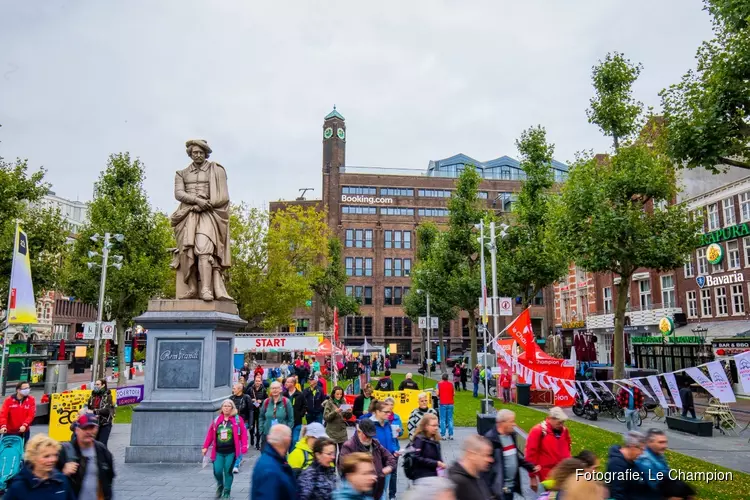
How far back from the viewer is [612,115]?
23.8 metres

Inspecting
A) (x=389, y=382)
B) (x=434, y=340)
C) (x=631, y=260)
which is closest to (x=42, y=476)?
(x=389, y=382)

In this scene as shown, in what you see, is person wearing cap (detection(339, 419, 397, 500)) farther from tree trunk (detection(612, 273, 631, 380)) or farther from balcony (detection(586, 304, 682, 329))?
balcony (detection(586, 304, 682, 329))

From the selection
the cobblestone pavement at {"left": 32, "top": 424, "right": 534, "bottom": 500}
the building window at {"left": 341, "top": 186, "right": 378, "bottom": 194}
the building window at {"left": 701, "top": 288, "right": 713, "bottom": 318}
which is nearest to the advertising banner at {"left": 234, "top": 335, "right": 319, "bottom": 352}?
the cobblestone pavement at {"left": 32, "top": 424, "right": 534, "bottom": 500}

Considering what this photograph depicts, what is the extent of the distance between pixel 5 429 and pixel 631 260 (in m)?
21.6

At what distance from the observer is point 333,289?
63.7 meters

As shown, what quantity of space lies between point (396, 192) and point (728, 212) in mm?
49608

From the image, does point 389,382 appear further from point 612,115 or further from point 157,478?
point 612,115

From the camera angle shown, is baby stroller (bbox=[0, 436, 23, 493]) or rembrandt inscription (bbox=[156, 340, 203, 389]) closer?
baby stroller (bbox=[0, 436, 23, 493])

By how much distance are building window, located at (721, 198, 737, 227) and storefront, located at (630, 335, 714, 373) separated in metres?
7.28

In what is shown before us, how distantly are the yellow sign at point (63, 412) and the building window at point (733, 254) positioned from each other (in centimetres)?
3428

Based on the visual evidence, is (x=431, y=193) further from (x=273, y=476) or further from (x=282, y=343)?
(x=273, y=476)

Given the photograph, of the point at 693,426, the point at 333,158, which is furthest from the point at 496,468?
the point at 333,158

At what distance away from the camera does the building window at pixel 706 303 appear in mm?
36625

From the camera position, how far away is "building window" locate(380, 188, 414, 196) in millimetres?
79938
